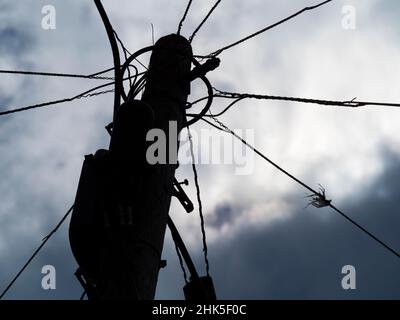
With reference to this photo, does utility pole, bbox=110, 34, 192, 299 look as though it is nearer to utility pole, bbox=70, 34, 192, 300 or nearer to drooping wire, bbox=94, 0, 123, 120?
utility pole, bbox=70, 34, 192, 300

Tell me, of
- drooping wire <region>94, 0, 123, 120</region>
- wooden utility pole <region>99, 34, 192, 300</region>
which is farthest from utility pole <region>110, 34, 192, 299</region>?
drooping wire <region>94, 0, 123, 120</region>

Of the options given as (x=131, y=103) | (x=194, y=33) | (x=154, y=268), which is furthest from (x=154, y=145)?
(x=194, y=33)

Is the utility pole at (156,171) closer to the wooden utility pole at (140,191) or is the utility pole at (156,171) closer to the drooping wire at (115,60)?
the wooden utility pole at (140,191)

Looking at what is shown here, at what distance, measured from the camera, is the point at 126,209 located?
2746 mm

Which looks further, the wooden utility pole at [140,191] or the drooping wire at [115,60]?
the drooping wire at [115,60]

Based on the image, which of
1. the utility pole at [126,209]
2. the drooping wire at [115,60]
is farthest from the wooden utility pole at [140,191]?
the drooping wire at [115,60]

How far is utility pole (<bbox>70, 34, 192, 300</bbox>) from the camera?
2.60 metres

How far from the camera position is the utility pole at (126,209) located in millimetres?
2600

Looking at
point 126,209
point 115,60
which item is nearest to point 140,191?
point 126,209

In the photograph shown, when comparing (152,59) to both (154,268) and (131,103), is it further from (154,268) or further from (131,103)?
(154,268)

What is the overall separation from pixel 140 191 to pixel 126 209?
213mm

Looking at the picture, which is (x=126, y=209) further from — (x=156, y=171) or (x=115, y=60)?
(x=115, y=60)
